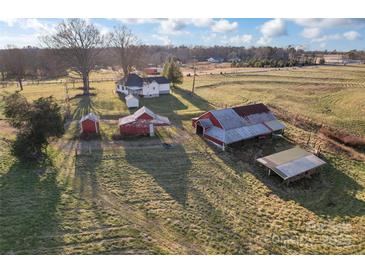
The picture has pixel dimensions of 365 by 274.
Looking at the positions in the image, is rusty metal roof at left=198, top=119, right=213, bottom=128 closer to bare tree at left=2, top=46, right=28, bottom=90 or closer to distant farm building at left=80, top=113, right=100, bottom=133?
distant farm building at left=80, top=113, right=100, bottom=133

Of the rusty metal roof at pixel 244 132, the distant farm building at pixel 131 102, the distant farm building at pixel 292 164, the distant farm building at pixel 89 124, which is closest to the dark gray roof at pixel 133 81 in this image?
the distant farm building at pixel 131 102

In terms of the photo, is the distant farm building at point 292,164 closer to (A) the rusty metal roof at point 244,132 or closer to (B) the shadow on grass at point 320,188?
(B) the shadow on grass at point 320,188

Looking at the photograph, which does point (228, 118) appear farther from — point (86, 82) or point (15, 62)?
point (15, 62)

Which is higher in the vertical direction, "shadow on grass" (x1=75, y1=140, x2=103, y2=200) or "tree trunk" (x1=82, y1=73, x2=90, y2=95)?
"tree trunk" (x1=82, y1=73, x2=90, y2=95)

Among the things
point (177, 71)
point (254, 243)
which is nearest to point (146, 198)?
point (254, 243)

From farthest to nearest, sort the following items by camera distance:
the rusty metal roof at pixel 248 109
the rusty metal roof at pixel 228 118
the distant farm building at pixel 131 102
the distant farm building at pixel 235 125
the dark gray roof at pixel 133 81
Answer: the dark gray roof at pixel 133 81 < the distant farm building at pixel 131 102 < the rusty metal roof at pixel 248 109 < the rusty metal roof at pixel 228 118 < the distant farm building at pixel 235 125

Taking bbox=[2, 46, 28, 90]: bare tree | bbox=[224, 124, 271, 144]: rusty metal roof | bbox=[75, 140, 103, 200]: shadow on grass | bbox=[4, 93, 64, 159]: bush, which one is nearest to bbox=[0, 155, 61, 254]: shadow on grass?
bbox=[4, 93, 64, 159]: bush

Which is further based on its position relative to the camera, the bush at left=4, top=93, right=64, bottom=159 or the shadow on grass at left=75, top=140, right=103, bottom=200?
the bush at left=4, top=93, right=64, bottom=159
